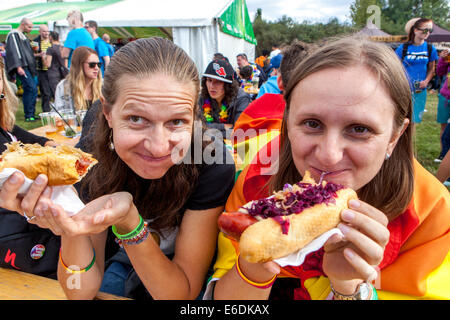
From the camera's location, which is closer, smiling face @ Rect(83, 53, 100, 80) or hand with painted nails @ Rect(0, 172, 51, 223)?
hand with painted nails @ Rect(0, 172, 51, 223)

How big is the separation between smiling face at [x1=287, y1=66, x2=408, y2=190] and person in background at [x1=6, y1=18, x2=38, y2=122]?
11752mm

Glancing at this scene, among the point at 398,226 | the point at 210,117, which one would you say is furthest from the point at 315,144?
the point at 210,117

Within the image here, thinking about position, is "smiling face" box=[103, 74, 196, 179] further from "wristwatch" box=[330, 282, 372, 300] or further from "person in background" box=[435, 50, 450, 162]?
"person in background" box=[435, 50, 450, 162]

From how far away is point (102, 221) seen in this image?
4.86ft

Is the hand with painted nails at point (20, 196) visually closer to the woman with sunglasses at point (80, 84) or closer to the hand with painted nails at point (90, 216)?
the hand with painted nails at point (90, 216)

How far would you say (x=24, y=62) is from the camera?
10.4 meters

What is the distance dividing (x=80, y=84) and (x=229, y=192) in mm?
4417

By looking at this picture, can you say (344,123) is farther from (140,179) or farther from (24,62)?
(24,62)

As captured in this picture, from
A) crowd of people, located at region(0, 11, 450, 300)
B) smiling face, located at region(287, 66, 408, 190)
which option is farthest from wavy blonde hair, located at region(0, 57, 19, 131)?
smiling face, located at region(287, 66, 408, 190)

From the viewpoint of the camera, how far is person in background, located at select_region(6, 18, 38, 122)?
393 inches

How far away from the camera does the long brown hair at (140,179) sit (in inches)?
67.1

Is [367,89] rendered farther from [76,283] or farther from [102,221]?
[76,283]

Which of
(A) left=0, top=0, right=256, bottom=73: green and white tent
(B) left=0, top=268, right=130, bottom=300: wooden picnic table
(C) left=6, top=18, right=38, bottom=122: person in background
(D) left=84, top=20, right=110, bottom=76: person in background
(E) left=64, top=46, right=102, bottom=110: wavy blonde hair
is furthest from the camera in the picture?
(A) left=0, top=0, right=256, bottom=73: green and white tent

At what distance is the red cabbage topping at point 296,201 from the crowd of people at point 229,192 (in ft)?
0.34
